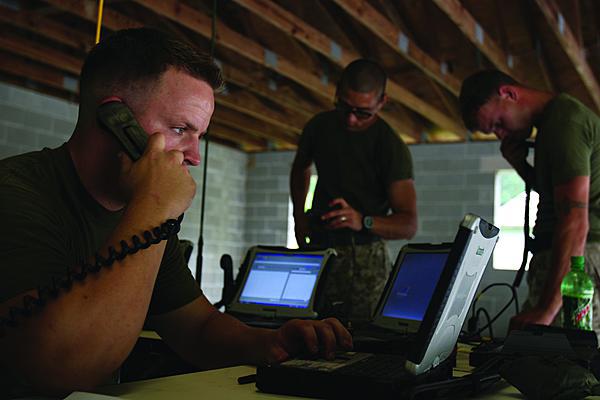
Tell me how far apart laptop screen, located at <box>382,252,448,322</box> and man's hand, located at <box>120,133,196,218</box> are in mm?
886

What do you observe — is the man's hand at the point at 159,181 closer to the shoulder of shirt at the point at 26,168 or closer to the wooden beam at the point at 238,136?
the shoulder of shirt at the point at 26,168

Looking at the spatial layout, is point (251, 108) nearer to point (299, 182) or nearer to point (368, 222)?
point (299, 182)

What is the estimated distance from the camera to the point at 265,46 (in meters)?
6.25

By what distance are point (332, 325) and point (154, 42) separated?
1.87 ft

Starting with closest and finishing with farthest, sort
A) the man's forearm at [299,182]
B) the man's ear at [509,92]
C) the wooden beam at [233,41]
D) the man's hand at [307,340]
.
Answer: the man's hand at [307,340]
the man's ear at [509,92]
the man's forearm at [299,182]
the wooden beam at [233,41]

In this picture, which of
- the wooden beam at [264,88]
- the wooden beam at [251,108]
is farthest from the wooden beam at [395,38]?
the wooden beam at [251,108]

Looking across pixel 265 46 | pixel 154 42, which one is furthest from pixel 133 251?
pixel 265 46

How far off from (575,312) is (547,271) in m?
0.48

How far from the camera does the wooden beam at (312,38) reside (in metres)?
4.65

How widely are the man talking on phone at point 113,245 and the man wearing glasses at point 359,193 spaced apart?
1.20 m

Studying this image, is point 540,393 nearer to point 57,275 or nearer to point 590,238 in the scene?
point 57,275

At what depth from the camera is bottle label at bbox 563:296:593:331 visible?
1.73 meters

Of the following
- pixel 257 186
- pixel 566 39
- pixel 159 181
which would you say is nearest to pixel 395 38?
pixel 566 39

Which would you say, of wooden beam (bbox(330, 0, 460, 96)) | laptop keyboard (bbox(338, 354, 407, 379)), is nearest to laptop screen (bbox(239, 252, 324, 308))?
laptop keyboard (bbox(338, 354, 407, 379))
